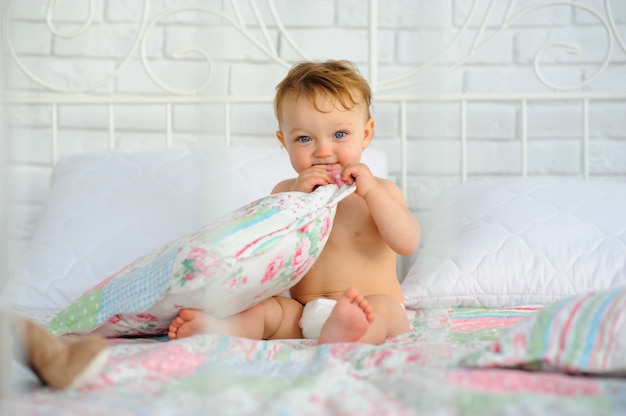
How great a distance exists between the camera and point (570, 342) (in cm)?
85

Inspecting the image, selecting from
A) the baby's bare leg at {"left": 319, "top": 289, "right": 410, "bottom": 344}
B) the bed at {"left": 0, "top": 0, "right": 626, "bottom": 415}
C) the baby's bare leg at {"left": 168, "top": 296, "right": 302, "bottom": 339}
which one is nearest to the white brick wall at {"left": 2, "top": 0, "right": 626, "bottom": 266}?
the bed at {"left": 0, "top": 0, "right": 626, "bottom": 415}

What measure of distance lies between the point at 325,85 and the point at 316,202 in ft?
0.80

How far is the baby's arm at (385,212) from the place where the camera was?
1332 mm

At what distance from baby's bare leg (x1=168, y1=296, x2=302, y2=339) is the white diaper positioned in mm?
29

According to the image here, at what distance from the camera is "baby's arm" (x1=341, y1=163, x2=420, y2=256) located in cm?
133

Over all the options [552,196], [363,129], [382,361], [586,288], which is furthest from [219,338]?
[552,196]

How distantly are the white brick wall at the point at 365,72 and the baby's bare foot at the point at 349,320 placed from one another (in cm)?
87

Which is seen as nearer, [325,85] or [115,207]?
[325,85]

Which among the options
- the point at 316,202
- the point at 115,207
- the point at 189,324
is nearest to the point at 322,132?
the point at 316,202

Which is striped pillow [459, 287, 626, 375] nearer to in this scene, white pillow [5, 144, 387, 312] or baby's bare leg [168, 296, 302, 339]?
baby's bare leg [168, 296, 302, 339]

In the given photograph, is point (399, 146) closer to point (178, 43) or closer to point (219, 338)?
point (178, 43)

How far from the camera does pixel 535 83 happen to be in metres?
2.01

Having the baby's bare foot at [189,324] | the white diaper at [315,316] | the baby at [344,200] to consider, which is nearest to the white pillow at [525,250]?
the baby at [344,200]

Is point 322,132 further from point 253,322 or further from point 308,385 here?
point 308,385
